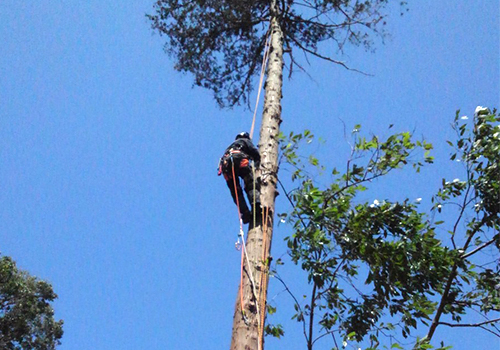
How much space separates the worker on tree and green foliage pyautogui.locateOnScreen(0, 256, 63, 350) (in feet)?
35.2

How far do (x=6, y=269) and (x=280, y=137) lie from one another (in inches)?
440

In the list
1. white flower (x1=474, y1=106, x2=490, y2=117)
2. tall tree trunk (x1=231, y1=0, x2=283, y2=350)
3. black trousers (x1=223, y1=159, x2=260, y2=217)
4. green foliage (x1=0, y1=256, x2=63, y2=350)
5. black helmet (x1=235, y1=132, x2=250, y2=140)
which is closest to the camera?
tall tree trunk (x1=231, y1=0, x2=283, y2=350)

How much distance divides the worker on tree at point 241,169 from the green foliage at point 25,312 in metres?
10.7

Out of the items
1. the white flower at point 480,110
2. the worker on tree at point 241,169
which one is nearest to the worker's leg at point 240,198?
the worker on tree at point 241,169

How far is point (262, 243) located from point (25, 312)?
1170cm

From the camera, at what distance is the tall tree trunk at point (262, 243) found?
3.07 metres

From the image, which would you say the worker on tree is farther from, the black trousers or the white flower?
the white flower

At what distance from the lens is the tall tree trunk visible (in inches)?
121

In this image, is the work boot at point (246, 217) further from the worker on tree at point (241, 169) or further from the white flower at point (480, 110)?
the white flower at point (480, 110)

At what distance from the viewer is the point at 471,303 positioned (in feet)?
13.7

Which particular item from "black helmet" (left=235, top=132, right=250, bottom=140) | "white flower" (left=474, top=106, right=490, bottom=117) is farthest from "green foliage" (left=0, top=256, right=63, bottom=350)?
"white flower" (left=474, top=106, right=490, bottom=117)

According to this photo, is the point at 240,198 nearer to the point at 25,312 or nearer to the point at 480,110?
the point at 480,110

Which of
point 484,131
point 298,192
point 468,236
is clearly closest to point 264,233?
point 298,192

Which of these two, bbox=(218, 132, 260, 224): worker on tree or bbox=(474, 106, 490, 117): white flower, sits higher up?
bbox=(474, 106, 490, 117): white flower
